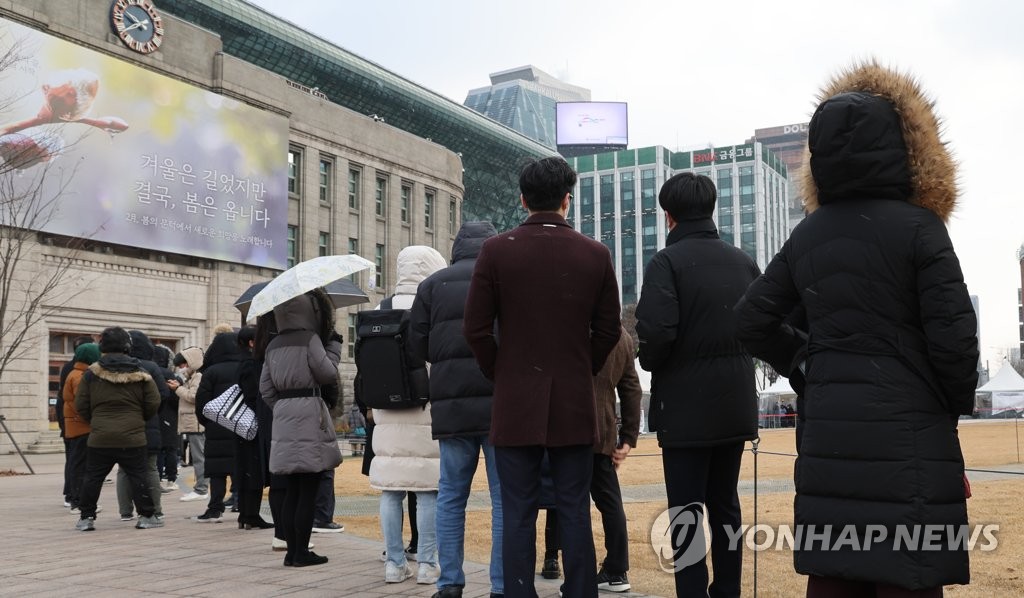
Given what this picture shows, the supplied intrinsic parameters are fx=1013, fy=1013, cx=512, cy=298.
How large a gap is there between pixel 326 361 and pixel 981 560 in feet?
15.4

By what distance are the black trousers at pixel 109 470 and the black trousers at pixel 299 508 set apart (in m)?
3.37

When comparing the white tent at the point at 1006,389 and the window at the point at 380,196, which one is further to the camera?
the white tent at the point at 1006,389

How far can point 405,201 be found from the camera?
175 feet

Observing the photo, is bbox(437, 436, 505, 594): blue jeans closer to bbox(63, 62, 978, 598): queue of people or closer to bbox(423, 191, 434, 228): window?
bbox(63, 62, 978, 598): queue of people

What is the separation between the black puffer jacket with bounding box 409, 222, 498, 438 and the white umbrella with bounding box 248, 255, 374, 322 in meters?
1.10

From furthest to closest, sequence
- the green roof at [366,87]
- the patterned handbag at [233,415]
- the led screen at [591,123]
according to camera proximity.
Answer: the led screen at [591,123] < the green roof at [366,87] < the patterned handbag at [233,415]

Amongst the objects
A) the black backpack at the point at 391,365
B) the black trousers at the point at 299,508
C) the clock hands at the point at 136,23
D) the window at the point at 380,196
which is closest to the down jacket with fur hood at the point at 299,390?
the black trousers at the point at 299,508

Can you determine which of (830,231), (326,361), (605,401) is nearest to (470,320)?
(830,231)

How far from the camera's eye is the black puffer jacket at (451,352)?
5.41 metres

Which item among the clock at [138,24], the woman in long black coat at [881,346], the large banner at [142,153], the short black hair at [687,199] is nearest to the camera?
the woman in long black coat at [881,346]

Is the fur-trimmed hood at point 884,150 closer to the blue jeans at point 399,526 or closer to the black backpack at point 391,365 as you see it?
the black backpack at point 391,365

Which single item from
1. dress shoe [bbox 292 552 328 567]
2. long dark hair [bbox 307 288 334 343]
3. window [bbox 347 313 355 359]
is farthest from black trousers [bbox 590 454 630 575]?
window [bbox 347 313 355 359]

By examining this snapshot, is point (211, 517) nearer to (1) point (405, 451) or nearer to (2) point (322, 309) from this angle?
(2) point (322, 309)

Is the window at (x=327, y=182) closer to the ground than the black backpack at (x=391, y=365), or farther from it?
farther from it
